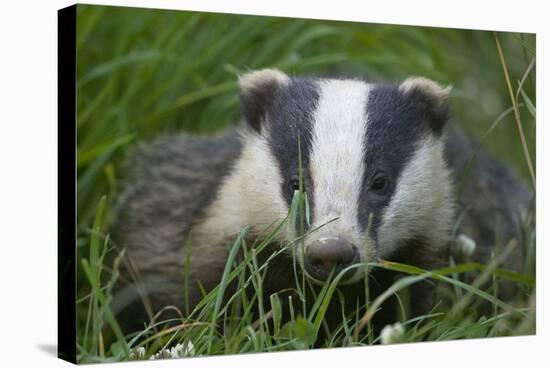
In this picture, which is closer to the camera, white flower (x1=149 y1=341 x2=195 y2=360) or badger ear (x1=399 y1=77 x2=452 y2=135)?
white flower (x1=149 y1=341 x2=195 y2=360)

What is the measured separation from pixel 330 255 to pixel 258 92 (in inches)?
35.3

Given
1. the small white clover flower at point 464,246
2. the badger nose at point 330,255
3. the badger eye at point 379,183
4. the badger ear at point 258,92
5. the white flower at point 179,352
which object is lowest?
the white flower at point 179,352

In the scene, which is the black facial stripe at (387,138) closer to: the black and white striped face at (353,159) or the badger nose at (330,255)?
the black and white striped face at (353,159)

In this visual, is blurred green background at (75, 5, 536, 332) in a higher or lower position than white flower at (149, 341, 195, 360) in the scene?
higher

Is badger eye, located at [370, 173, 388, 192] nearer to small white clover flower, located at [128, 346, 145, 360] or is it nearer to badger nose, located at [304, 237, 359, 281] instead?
badger nose, located at [304, 237, 359, 281]

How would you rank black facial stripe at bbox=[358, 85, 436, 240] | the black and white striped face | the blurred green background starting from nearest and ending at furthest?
the black and white striped face → black facial stripe at bbox=[358, 85, 436, 240] → the blurred green background

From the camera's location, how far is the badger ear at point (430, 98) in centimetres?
357

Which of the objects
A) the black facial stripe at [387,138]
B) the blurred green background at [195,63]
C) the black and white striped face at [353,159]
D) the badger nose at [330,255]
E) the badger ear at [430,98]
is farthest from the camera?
the blurred green background at [195,63]

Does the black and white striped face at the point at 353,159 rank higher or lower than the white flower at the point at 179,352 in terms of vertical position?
higher

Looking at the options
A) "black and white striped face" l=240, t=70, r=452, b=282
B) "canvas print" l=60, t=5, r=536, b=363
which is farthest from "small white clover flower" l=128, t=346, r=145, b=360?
"black and white striped face" l=240, t=70, r=452, b=282

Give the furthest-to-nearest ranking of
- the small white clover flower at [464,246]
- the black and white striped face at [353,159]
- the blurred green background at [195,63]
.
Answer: the blurred green background at [195,63]
the small white clover flower at [464,246]
the black and white striped face at [353,159]

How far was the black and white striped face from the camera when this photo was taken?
3.14 meters

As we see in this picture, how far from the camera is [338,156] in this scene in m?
3.24

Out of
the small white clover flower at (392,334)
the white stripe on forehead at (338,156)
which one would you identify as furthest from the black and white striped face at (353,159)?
the small white clover flower at (392,334)
